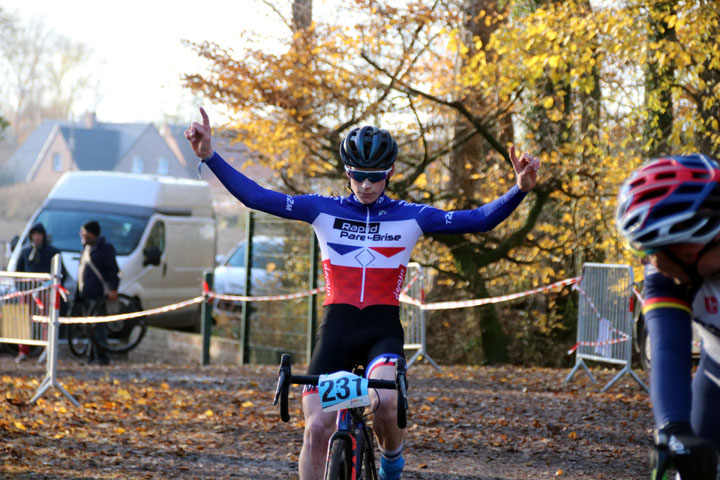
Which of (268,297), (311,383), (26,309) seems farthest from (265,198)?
(268,297)

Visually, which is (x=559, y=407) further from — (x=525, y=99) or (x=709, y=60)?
(x=525, y=99)

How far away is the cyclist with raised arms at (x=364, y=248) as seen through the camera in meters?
4.56

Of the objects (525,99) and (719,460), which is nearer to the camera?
(719,460)

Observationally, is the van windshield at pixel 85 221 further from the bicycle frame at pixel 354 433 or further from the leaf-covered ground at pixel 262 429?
A: the bicycle frame at pixel 354 433

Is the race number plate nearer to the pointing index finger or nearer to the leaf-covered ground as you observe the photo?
the pointing index finger

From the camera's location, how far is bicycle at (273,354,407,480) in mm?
4047

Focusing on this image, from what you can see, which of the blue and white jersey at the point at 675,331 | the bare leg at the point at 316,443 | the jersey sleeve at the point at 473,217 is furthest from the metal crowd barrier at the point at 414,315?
the blue and white jersey at the point at 675,331

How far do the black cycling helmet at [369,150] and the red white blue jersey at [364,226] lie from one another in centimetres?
26

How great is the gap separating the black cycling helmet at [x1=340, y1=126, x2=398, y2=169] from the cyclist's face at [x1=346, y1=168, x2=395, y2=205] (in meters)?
0.05

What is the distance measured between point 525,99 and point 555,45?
4523mm

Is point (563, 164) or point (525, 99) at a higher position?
point (525, 99)

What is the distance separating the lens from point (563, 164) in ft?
50.5

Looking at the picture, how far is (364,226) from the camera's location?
496 cm

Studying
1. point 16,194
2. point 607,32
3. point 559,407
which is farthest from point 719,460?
point 16,194
